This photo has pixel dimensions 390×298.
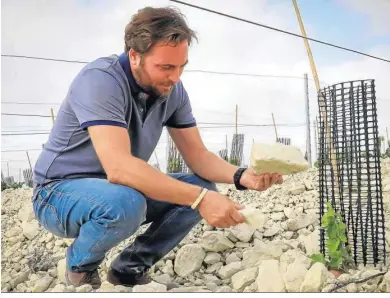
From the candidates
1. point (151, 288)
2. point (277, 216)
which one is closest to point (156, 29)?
point (151, 288)

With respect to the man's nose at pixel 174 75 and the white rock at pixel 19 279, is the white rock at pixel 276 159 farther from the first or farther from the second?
the white rock at pixel 19 279

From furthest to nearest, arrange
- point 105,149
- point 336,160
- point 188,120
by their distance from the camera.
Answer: point 336,160 → point 188,120 → point 105,149

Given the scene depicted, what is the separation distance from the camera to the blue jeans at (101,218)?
1.16 meters

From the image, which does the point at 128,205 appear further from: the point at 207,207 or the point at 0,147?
the point at 0,147

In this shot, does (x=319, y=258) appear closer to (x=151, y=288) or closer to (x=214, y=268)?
(x=214, y=268)

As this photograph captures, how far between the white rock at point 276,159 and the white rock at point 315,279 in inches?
→ 10.5

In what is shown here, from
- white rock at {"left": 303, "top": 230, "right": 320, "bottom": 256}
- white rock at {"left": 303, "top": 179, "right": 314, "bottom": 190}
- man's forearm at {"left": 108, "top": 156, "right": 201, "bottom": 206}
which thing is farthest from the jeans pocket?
white rock at {"left": 303, "top": 179, "right": 314, "bottom": 190}

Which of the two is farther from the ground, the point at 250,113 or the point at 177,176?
the point at 250,113

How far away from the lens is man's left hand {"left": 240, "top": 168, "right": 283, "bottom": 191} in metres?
1.34

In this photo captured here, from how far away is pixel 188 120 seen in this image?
4.82ft

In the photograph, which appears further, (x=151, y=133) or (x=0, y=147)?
(x=0, y=147)

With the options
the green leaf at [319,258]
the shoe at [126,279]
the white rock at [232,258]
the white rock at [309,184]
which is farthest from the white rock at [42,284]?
the white rock at [309,184]
